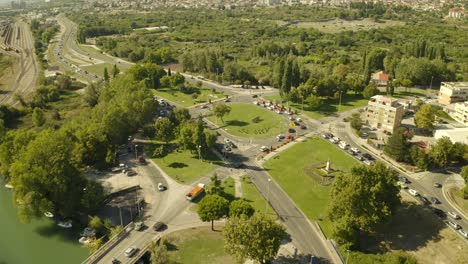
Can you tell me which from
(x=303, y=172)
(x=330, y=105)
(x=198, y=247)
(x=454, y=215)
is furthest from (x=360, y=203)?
(x=330, y=105)

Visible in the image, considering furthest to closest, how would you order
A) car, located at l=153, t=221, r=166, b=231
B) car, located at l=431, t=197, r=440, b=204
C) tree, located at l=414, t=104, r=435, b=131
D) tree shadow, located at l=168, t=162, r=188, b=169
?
tree, located at l=414, t=104, r=435, b=131 < tree shadow, located at l=168, t=162, r=188, b=169 < car, located at l=431, t=197, r=440, b=204 < car, located at l=153, t=221, r=166, b=231

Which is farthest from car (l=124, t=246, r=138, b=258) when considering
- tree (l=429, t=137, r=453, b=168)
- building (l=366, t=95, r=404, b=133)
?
building (l=366, t=95, r=404, b=133)

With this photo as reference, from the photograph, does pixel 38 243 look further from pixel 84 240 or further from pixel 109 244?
pixel 109 244

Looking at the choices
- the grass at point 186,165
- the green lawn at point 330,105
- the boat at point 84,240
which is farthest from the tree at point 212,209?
the green lawn at point 330,105

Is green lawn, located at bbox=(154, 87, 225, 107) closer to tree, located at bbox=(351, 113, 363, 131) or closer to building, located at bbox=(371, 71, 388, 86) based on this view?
tree, located at bbox=(351, 113, 363, 131)

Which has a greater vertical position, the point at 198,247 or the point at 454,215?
the point at 454,215

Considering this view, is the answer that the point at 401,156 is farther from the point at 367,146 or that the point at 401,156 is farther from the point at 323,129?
the point at 323,129
